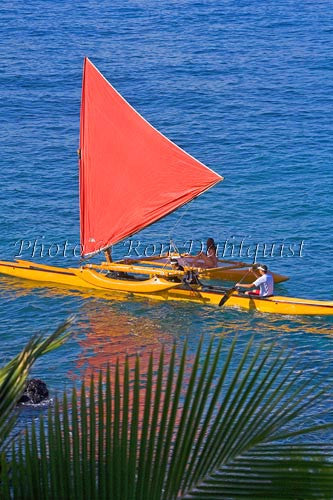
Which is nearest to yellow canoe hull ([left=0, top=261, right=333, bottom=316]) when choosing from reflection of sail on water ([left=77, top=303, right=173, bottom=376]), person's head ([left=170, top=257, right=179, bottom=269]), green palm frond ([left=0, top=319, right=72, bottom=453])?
person's head ([left=170, top=257, right=179, bottom=269])

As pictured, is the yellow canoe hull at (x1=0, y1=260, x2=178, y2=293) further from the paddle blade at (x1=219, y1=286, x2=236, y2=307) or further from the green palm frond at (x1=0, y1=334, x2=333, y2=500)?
Result: the green palm frond at (x1=0, y1=334, x2=333, y2=500)

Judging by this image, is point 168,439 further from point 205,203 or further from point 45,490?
point 205,203

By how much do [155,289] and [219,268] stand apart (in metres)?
1.63

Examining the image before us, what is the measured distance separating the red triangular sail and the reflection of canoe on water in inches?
39.6

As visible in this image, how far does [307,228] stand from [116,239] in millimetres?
7736

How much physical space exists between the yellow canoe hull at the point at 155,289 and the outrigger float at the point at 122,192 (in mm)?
28

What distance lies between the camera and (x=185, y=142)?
37938mm

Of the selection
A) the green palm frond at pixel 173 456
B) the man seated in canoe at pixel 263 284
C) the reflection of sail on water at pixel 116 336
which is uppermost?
the man seated in canoe at pixel 263 284

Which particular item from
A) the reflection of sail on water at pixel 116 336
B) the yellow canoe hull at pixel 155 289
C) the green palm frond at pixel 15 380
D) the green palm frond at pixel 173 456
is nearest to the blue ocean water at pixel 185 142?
the reflection of sail on water at pixel 116 336

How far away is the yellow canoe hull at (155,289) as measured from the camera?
21797 mm

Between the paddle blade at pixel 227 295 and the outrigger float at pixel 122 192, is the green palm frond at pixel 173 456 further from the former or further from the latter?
the outrigger float at pixel 122 192

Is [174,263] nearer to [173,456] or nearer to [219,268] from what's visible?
[219,268]

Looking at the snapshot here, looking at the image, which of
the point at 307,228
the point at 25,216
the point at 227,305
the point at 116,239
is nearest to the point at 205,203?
the point at 307,228

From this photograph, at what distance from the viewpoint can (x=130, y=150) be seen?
25.2 metres
